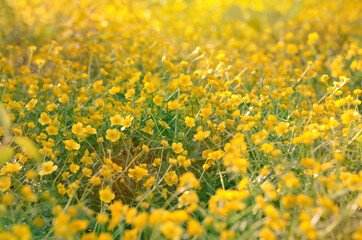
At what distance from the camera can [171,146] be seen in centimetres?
195

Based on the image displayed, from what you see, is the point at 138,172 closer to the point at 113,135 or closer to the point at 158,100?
the point at 113,135

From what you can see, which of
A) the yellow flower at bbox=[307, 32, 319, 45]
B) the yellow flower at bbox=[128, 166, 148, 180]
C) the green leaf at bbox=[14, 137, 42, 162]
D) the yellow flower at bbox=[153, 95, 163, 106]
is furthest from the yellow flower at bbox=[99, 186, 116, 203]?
the yellow flower at bbox=[307, 32, 319, 45]

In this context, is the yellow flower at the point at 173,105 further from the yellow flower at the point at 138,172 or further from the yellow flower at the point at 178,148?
the yellow flower at the point at 138,172

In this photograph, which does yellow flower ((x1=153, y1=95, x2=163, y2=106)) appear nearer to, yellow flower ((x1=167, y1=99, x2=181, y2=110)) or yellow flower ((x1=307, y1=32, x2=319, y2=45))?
yellow flower ((x1=167, y1=99, x2=181, y2=110))

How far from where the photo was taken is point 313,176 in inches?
66.8

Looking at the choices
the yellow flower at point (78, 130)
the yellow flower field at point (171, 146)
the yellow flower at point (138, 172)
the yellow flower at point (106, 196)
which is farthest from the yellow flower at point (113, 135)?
the yellow flower at point (106, 196)

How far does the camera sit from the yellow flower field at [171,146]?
52.7 inches

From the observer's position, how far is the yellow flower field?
134 cm

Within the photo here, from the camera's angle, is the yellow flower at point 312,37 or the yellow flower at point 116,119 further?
the yellow flower at point 312,37

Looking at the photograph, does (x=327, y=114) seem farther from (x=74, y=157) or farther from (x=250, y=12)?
(x=250, y=12)

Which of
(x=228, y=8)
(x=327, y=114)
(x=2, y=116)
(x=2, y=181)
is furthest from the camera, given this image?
(x=228, y=8)

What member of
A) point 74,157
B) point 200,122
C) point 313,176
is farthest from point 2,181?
point 313,176

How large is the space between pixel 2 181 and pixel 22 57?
1.83 meters

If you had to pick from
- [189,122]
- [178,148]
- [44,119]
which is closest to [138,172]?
[178,148]
